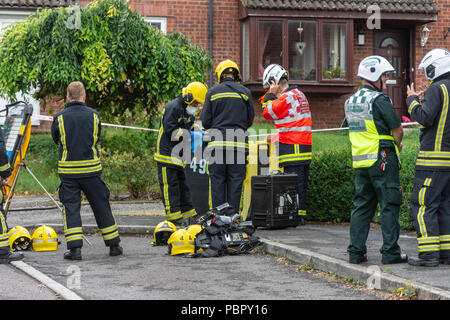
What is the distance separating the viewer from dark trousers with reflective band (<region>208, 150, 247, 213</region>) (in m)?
9.93

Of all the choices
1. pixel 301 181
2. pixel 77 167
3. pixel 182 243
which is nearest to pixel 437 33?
pixel 301 181

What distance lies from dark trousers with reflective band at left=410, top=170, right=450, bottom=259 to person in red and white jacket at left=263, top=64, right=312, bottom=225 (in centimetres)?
326

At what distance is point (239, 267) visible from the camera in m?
8.08

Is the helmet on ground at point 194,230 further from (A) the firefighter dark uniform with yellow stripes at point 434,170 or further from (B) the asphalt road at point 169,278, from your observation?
(A) the firefighter dark uniform with yellow stripes at point 434,170

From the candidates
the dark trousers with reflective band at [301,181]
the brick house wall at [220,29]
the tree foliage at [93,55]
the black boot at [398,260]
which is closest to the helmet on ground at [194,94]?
the dark trousers with reflective band at [301,181]

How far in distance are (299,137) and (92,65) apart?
19.9ft

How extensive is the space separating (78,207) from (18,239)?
1033mm

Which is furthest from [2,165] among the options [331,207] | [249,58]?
[249,58]

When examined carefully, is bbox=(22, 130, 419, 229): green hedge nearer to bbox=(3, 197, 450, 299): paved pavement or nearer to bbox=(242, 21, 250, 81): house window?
bbox=(3, 197, 450, 299): paved pavement

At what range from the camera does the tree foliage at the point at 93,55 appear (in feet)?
49.9

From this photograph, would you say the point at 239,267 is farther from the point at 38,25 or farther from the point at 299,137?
the point at 38,25

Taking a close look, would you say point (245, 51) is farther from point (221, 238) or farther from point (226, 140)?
point (221, 238)

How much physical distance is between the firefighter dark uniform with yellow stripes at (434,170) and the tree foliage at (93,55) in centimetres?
886

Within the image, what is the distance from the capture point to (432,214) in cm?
739
